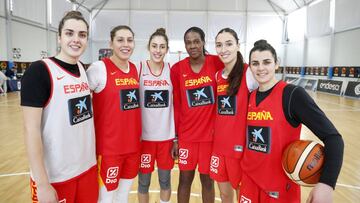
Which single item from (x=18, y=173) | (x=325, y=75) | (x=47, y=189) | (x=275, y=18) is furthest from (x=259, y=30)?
(x=47, y=189)

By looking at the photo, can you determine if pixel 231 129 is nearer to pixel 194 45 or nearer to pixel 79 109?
pixel 194 45

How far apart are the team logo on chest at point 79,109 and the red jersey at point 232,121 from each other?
95 centimetres

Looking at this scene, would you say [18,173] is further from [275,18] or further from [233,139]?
[275,18]

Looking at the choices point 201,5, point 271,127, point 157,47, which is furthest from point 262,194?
point 201,5

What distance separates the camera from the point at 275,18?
18.3 metres

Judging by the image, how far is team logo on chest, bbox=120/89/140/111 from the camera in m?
2.02

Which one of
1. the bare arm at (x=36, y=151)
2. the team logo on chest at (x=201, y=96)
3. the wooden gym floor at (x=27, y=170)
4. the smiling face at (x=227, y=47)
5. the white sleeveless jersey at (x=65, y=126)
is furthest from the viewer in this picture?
the wooden gym floor at (x=27, y=170)

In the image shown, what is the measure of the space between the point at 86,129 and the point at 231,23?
1766cm

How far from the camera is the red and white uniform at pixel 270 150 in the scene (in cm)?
161

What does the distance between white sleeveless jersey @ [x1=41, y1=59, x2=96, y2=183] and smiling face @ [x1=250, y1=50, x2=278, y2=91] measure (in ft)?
3.49

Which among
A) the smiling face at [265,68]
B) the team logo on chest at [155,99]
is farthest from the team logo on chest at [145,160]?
the smiling face at [265,68]

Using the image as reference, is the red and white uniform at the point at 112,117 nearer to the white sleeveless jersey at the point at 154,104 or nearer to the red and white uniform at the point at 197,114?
the white sleeveless jersey at the point at 154,104

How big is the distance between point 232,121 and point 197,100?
1.28 feet

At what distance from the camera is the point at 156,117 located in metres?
2.33
